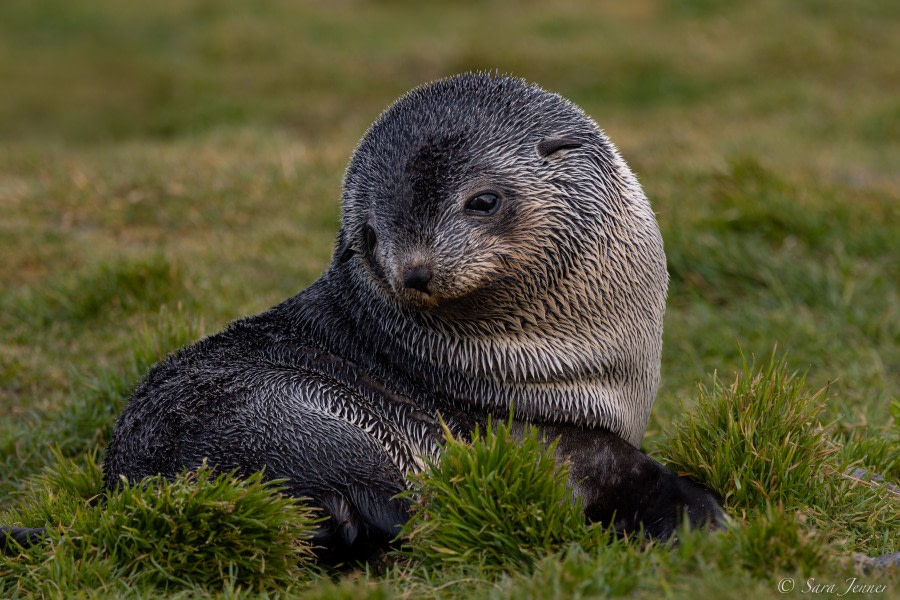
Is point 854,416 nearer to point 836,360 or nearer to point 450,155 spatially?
point 836,360

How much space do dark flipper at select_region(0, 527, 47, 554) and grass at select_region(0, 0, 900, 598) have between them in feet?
0.29

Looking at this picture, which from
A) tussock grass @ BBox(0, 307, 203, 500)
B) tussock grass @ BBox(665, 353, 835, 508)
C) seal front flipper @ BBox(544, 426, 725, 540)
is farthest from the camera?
tussock grass @ BBox(0, 307, 203, 500)

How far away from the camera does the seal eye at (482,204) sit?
4.04 metres

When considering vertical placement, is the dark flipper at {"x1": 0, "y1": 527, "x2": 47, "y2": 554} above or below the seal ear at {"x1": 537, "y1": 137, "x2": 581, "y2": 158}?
below

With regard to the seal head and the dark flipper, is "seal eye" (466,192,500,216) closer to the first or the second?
the seal head

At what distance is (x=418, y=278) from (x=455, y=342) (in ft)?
1.67

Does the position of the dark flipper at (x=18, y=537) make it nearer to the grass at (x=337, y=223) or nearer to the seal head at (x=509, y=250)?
the grass at (x=337, y=223)

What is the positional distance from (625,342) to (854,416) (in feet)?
5.30

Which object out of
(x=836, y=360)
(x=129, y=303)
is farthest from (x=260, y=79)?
(x=836, y=360)

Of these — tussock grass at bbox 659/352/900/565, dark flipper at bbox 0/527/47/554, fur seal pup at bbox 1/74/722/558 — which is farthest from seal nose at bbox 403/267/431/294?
dark flipper at bbox 0/527/47/554

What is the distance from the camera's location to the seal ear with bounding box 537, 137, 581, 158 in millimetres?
4211

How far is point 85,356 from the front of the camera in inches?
252

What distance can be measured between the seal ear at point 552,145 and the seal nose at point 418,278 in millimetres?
725

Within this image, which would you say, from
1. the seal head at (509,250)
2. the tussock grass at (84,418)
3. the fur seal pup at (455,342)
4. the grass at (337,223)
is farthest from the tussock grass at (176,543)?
the tussock grass at (84,418)
